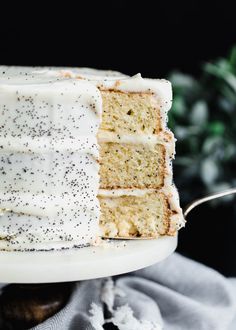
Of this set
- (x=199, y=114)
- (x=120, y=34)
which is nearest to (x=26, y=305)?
(x=199, y=114)

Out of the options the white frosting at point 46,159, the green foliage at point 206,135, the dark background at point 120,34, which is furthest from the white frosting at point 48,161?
the dark background at point 120,34

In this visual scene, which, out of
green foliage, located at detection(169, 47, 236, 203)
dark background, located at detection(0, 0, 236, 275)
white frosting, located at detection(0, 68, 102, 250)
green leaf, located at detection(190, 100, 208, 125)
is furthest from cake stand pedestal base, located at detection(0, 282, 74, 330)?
dark background, located at detection(0, 0, 236, 275)

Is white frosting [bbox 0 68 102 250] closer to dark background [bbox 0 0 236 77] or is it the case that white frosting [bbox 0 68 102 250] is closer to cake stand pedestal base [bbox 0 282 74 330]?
cake stand pedestal base [bbox 0 282 74 330]

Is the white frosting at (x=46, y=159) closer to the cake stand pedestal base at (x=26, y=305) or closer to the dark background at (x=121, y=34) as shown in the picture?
the cake stand pedestal base at (x=26, y=305)

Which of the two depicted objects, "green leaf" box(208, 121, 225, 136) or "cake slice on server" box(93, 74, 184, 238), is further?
"green leaf" box(208, 121, 225, 136)

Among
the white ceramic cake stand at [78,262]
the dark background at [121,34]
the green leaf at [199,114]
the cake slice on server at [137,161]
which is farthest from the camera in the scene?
the dark background at [121,34]

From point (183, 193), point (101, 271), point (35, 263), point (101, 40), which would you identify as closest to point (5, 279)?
point (35, 263)
